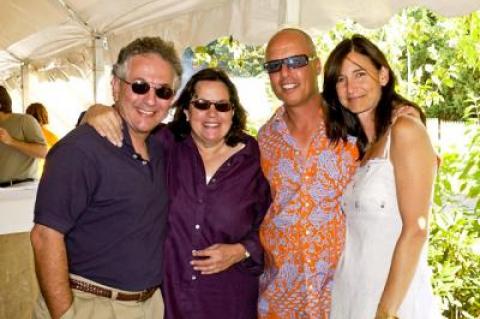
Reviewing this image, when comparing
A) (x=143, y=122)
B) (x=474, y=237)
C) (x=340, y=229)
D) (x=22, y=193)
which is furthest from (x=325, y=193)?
(x=22, y=193)

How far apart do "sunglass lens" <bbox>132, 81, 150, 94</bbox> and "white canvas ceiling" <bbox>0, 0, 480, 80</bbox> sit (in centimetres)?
116

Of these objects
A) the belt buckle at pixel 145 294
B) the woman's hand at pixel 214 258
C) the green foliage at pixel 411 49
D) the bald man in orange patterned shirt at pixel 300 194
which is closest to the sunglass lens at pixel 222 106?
the bald man in orange patterned shirt at pixel 300 194

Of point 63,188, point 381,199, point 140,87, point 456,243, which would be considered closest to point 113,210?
point 63,188

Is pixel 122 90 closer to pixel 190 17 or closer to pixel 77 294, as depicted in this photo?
pixel 77 294

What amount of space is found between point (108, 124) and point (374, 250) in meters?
1.24

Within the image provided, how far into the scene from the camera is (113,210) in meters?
2.06

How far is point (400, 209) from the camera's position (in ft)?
6.82

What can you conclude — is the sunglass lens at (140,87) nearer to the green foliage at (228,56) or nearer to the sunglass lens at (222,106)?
the sunglass lens at (222,106)

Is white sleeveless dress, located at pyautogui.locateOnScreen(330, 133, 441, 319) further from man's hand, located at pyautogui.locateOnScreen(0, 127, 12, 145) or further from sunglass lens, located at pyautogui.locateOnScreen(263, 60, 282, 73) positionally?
man's hand, located at pyautogui.locateOnScreen(0, 127, 12, 145)

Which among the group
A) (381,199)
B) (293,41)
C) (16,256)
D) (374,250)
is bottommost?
(16,256)

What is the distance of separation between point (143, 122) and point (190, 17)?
2.58 metres

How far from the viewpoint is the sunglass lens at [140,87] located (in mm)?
2193

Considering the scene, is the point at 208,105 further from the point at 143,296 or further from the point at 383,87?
the point at 143,296

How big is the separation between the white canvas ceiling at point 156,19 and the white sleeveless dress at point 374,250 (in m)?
0.88
